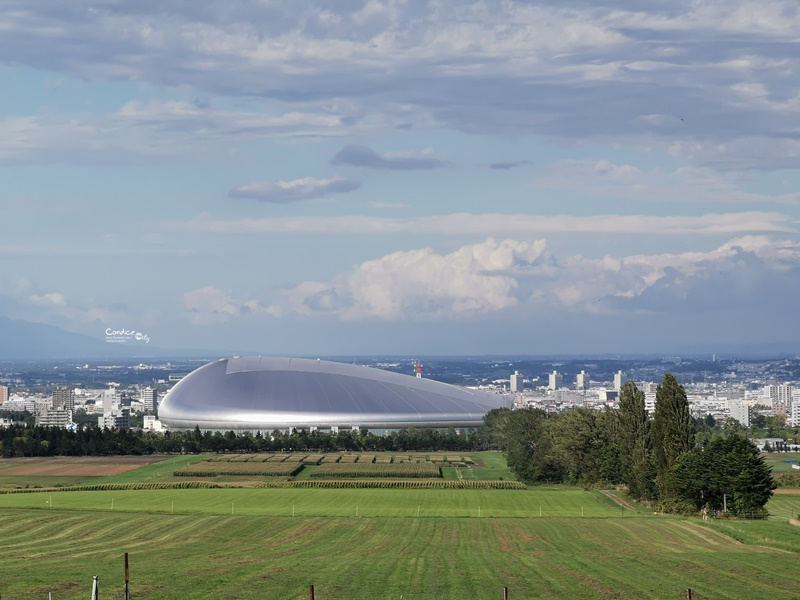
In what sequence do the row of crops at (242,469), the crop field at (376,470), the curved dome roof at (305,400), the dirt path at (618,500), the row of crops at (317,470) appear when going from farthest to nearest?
the curved dome roof at (305,400) → the row of crops at (242,469) → the row of crops at (317,470) → the crop field at (376,470) → the dirt path at (618,500)

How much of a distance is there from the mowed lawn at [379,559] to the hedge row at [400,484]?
3312 cm

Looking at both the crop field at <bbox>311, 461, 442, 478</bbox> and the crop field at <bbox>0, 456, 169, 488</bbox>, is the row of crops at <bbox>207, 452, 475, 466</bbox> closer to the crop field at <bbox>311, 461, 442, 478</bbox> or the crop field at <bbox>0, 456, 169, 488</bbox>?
the crop field at <bbox>311, 461, 442, 478</bbox>

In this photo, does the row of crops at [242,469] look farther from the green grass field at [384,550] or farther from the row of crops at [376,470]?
the green grass field at [384,550]

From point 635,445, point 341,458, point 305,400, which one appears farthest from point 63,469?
point 305,400

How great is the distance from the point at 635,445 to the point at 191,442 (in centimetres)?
7241

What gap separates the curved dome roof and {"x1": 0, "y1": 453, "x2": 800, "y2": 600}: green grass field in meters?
95.5

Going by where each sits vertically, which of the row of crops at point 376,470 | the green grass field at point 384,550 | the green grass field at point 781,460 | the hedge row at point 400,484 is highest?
the green grass field at point 384,550

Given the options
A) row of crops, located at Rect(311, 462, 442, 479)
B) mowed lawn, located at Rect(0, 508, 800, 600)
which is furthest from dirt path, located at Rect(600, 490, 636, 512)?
row of crops, located at Rect(311, 462, 442, 479)

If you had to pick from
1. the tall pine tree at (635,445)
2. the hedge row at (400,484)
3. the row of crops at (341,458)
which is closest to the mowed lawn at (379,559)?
the tall pine tree at (635,445)

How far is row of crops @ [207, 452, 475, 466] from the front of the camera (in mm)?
117938

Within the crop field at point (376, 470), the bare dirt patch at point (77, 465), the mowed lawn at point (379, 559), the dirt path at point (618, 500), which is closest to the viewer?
the mowed lawn at point (379, 559)

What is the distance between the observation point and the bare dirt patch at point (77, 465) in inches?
4176

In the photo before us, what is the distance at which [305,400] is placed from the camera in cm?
17425

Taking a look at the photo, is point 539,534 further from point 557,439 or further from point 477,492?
point 557,439
